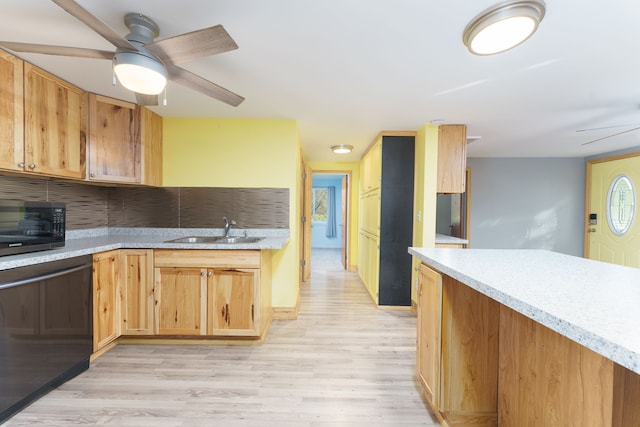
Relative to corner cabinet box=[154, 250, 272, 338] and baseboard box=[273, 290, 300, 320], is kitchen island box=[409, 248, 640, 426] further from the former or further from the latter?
baseboard box=[273, 290, 300, 320]

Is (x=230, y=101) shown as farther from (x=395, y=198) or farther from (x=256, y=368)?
(x=395, y=198)

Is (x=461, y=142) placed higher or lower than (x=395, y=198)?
higher

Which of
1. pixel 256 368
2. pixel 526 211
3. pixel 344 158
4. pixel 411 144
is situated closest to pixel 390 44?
pixel 411 144

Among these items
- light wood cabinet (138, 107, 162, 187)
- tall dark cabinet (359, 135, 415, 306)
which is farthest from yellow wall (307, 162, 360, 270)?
light wood cabinet (138, 107, 162, 187)

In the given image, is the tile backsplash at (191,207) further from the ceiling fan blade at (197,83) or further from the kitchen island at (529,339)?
the kitchen island at (529,339)

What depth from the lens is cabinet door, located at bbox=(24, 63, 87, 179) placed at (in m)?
1.80

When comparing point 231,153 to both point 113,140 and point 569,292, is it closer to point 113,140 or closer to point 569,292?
point 113,140

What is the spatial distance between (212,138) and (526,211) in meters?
5.28

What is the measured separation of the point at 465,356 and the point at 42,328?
2.56 meters

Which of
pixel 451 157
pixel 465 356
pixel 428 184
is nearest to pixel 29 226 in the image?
pixel 465 356

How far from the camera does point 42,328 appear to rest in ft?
5.40

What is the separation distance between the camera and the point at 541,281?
1065 millimetres

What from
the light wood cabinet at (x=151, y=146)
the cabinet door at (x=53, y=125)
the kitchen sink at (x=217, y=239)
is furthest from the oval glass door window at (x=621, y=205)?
the cabinet door at (x=53, y=125)

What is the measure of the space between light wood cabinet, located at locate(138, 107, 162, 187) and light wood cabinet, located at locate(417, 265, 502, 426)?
2.73 m
